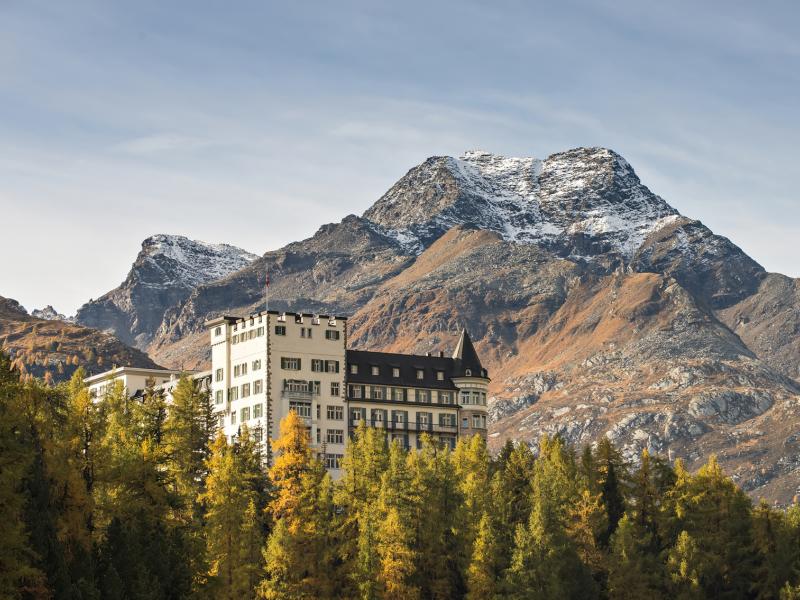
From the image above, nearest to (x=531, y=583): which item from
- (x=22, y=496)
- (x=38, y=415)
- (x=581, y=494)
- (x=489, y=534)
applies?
(x=489, y=534)

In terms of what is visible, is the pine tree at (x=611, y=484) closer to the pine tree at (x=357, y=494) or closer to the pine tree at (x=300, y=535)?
the pine tree at (x=357, y=494)

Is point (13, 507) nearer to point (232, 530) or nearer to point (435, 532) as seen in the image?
point (232, 530)

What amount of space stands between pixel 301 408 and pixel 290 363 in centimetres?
558

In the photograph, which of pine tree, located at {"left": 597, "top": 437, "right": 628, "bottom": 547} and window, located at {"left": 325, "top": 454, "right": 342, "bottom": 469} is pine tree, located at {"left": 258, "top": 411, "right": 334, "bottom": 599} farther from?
window, located at {"left": 325, "top": 454, "right": 342, "bottom": 469}

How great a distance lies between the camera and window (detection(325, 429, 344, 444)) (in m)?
188

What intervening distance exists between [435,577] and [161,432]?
27798 millimetres

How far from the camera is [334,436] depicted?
18900 centimetres

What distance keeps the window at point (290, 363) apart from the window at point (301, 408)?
4269 mm

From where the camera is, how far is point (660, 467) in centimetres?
15825

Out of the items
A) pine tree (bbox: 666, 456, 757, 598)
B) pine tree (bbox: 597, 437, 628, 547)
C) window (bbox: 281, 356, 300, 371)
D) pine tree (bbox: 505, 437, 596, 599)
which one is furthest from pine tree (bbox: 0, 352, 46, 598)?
window (bbox: 281, 356, 300, 371)

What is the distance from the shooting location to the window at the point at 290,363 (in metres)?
187

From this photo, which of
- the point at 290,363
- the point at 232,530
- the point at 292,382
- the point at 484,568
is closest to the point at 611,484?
the point at 484,568

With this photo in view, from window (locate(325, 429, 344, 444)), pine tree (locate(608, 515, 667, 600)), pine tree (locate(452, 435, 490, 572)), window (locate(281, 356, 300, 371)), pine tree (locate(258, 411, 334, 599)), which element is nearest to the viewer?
pine tree (locate(258, 411, 334, 599))

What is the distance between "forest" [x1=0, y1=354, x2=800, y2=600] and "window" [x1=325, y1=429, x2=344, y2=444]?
1691 cm
